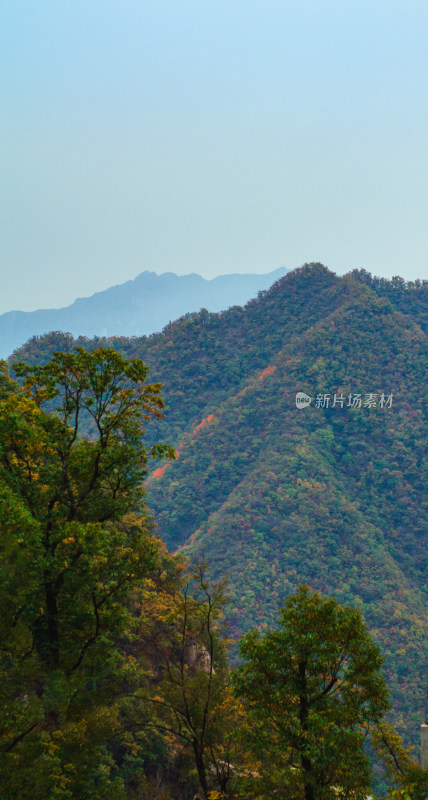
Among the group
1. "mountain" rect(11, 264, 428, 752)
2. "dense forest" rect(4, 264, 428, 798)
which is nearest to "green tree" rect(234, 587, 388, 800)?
"dense forest" rect(4, 264, 428, 798)

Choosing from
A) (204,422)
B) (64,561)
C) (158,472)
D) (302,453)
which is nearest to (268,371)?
(204,422)

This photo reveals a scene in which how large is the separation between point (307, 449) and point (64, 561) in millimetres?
41736

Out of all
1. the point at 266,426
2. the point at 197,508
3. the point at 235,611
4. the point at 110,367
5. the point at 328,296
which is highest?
the point at 328,296

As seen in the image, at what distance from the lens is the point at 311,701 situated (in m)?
6.33

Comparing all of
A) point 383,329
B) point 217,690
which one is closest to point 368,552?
point 383,329

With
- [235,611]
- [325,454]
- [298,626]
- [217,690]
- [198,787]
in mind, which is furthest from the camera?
[325,454]

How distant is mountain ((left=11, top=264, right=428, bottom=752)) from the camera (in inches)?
1432

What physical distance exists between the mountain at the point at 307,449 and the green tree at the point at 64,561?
83.3ft

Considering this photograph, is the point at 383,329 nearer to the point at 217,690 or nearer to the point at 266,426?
the point at 266,426

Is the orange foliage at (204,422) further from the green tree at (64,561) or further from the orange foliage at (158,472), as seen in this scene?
the green tree at (64,561)

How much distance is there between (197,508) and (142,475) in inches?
1639

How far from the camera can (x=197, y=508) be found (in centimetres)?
4888

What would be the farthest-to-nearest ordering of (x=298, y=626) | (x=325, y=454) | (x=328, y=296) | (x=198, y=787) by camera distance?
(x=328, y=296) < (x=325, y=454) < (x=198, y=787) < (x=298, y=626)

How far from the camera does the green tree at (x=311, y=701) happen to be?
5832 millimetres
